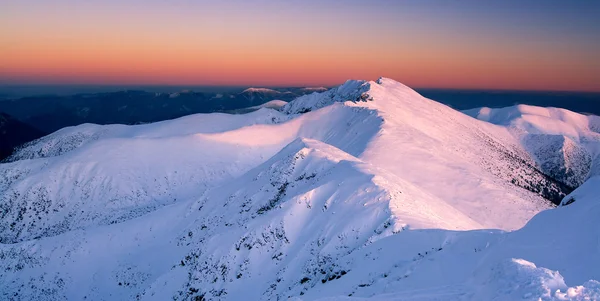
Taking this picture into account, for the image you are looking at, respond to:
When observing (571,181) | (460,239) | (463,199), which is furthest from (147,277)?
(571,181)

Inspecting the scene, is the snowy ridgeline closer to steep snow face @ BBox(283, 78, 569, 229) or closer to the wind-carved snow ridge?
steep snow face @ BBox(283, 78, 569, 229)

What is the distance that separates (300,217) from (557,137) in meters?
101

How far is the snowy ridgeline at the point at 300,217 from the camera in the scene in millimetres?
13805

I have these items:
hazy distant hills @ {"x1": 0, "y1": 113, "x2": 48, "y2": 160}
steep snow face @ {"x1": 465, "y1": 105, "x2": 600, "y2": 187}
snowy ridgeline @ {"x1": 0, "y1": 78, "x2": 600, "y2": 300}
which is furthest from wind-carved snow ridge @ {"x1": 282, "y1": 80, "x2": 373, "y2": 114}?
hazy distant hills @ {"x1": 0, "y1": 113, "x2": 48, "y2": 160}

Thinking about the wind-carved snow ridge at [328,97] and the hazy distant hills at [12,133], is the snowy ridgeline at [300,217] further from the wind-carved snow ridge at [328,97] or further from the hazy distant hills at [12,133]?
the hazy distant hills at [12,133]

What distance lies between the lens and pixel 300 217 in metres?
24.4

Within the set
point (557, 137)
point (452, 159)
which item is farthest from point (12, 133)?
point (557, 137)

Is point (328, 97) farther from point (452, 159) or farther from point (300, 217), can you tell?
point (300, 217)

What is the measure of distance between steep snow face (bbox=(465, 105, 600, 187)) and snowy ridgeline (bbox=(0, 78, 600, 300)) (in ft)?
23.8

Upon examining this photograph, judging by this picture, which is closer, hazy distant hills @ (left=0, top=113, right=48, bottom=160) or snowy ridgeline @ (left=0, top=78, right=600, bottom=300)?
snowy ridgeline @ (left=0, top=78, right=600, bottom=300)

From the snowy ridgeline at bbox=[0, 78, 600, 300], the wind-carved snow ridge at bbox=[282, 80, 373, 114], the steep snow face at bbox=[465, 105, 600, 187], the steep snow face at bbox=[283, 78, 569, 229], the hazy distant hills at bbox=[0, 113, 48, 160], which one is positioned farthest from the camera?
the hazy distant hills at bbox=[0, 113, 48, 160]

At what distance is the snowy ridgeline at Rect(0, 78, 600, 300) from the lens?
13.8m

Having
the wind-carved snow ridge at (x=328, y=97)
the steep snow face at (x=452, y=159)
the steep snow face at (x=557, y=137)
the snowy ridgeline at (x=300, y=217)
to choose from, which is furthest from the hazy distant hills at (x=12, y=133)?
the steep snow face at (x=557, y=137)

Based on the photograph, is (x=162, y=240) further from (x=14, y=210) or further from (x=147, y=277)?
(x=14, y=210)
